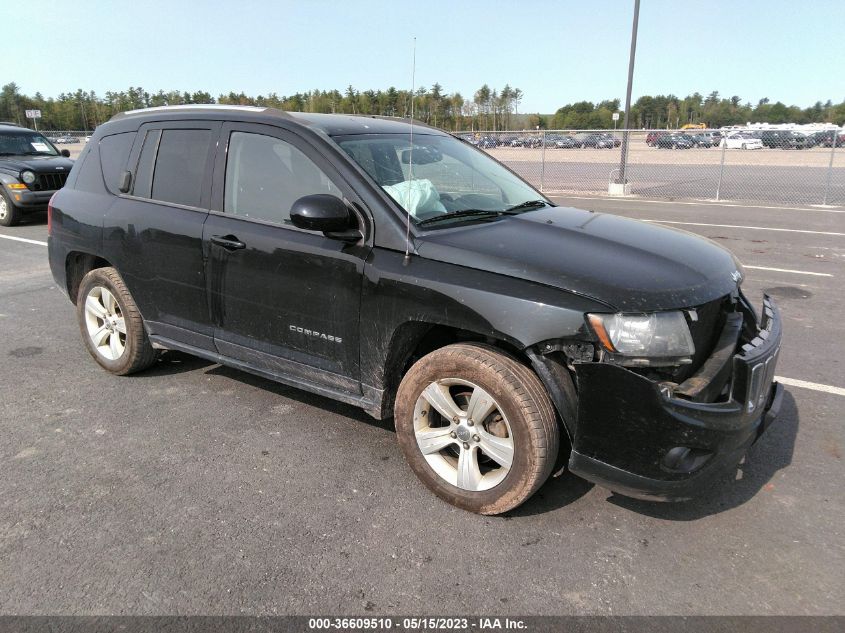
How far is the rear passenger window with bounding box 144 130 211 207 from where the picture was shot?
3.78 meters

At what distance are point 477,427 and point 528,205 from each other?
5.22 feet

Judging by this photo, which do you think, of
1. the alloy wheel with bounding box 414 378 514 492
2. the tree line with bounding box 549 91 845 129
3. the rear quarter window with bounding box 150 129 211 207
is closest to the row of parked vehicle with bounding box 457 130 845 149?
the rear quarter window with bounding box 150 129 211 207

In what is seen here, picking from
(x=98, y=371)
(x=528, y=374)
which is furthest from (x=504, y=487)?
(x=98, y=371)

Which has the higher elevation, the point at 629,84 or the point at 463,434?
the point at 629,84

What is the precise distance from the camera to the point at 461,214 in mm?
3338

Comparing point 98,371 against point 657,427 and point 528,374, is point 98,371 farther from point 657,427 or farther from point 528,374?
point 657,427

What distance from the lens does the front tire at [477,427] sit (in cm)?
267

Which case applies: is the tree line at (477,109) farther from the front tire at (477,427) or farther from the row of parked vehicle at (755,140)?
the front tire at (477,427)

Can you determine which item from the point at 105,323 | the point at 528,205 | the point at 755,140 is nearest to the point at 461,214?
the point at 528,205

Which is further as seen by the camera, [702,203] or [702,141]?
[702,141]

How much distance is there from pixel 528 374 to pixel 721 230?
9897 millimetres

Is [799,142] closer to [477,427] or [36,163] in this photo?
[36,163]

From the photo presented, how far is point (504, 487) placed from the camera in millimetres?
2801

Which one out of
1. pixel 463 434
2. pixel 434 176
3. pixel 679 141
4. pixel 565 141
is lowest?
pixel 463 434
